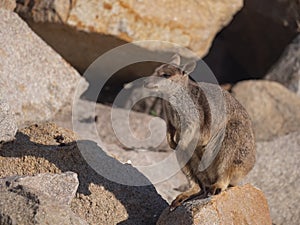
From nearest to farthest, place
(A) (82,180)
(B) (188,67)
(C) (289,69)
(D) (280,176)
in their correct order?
(A) (82,180)
(B) (188,67)
(D) (280,176)
(C) (289,69)

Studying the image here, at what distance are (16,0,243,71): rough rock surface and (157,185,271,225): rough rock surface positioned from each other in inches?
131

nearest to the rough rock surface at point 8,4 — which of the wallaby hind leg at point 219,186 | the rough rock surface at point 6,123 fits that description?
the rough rock surface at point 6,123

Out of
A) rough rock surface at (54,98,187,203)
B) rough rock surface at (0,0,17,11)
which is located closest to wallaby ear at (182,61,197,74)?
rough rock surface at (54,98,187,203)

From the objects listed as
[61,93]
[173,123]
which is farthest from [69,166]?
[61,93]

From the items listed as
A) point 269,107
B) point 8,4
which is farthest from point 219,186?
point 8,4

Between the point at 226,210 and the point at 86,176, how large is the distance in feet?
4.41

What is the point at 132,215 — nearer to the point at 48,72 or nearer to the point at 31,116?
the point at 31,116

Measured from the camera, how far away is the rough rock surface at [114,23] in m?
9.02

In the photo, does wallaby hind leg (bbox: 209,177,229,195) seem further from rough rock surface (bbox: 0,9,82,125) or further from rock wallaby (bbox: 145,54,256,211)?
rough rock surface (bbox: 0,9,82,125)

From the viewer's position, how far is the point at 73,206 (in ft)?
20.5

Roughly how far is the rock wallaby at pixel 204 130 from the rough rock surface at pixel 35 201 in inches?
52.1

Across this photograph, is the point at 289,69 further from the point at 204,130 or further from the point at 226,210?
the point at 226,210

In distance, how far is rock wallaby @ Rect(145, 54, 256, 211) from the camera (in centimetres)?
667

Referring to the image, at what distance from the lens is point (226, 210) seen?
6281 mm
